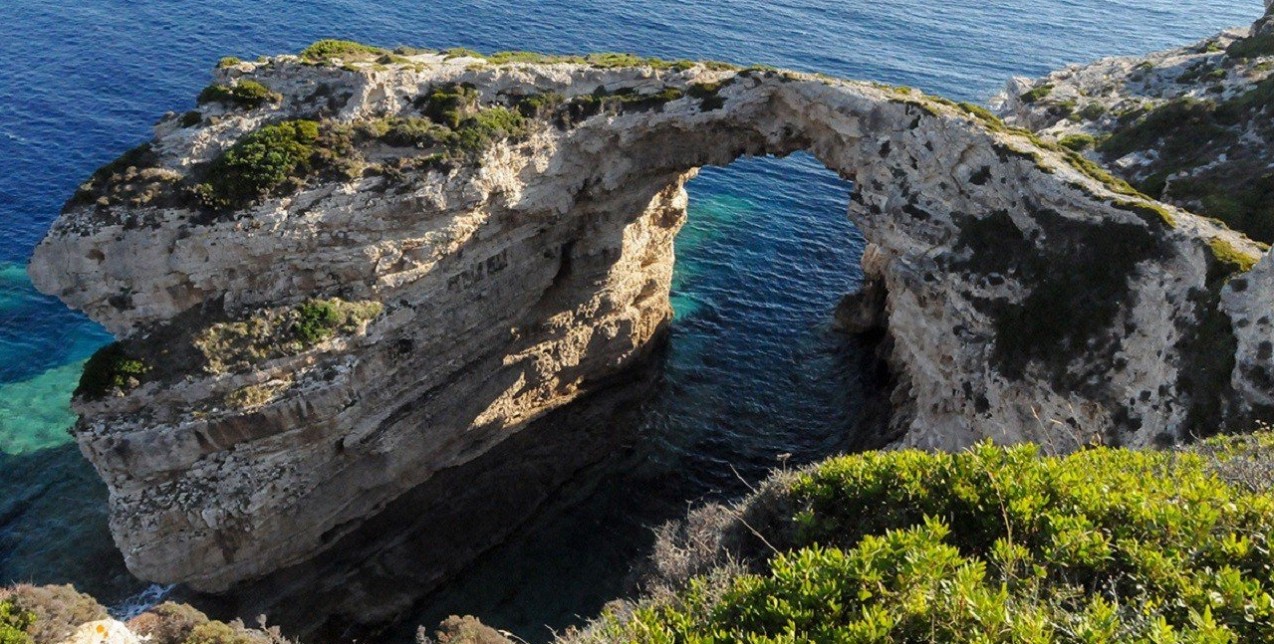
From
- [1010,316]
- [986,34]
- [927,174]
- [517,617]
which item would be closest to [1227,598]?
[1010,316]

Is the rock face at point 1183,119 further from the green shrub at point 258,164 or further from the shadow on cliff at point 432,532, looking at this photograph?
the green shrub at point 258,164

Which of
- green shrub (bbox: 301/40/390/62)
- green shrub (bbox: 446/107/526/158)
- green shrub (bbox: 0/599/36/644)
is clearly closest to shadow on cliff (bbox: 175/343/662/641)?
green shrub (bbox: 0/599/36/644)

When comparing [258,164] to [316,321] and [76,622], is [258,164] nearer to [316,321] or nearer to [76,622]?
[316,321]

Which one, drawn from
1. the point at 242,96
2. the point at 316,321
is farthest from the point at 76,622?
the point at 242,96

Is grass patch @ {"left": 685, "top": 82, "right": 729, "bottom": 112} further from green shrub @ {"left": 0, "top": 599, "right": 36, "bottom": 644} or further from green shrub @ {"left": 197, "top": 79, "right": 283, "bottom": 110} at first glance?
green shrub @ {"left": 0, "top": 599, "right": 36, "bottom": 644}

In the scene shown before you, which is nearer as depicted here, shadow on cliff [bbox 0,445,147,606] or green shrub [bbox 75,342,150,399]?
green shrub [bbox 75,342,150,399]
